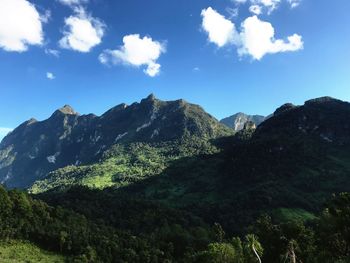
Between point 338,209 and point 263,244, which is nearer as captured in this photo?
point 338,209

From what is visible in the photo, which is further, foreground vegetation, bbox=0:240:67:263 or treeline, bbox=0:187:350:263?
foreground vegetation, bbox=0:240:67:263

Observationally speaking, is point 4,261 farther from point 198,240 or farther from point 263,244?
point 198,240

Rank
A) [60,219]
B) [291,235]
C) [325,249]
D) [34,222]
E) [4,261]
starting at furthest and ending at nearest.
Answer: [60,219] < [34,222] < [4,261] < [291,235] < [325,249]

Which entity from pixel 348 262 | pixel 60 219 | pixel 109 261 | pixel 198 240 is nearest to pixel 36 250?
pixel 109 261

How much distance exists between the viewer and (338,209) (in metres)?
91.2

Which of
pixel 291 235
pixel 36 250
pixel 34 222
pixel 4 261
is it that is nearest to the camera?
pixel 291 235

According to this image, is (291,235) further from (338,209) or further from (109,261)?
(109,261)

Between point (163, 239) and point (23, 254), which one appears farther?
point (163, 239)

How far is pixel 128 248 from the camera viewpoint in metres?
166

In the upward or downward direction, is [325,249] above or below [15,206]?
below

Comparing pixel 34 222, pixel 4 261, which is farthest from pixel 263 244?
pixel 34 222

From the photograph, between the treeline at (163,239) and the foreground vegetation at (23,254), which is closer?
the treeline at (163,239)

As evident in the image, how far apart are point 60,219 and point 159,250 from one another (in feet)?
156

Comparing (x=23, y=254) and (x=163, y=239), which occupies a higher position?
(x=23, y=254)
